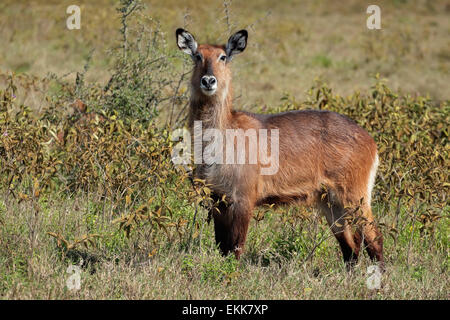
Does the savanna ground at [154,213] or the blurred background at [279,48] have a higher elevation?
the blurred background at [279,48]

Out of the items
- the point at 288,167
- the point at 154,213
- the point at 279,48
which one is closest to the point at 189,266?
the point at 154,213

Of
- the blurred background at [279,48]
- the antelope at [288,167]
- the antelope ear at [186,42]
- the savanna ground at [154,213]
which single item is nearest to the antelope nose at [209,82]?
the antelope at [288,167]

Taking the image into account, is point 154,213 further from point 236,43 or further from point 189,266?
point 236,43

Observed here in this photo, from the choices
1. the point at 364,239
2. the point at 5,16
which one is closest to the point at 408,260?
the point at 364,239

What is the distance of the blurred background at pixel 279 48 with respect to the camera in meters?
11.7

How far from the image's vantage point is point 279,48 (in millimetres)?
14953

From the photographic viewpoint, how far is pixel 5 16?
15508 mm

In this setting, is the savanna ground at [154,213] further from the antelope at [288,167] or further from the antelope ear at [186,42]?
the antelope ear at [186,42]

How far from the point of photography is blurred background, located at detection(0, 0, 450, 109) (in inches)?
459

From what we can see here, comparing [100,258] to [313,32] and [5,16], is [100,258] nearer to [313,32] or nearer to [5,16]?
[5,16]

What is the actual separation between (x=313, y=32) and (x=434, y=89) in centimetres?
643

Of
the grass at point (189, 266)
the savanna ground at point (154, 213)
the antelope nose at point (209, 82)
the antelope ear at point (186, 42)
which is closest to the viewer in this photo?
the grass at point (189, 266)

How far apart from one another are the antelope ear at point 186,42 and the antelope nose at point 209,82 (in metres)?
0.46

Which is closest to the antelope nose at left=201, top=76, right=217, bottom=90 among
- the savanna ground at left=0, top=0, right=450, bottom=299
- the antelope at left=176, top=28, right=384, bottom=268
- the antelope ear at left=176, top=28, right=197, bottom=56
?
the antelope at left=176, top=28, right=384, bottom=268
